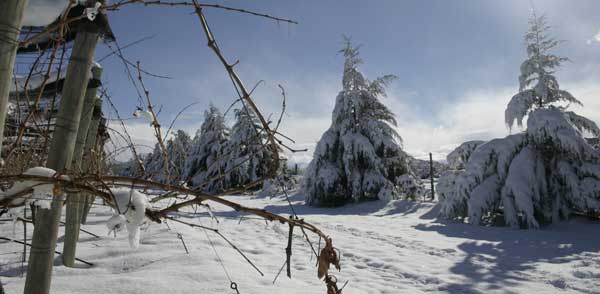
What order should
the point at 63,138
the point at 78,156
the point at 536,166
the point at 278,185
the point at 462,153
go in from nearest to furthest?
the point at 63,138
the point at 78,156
the point at 536,166
the point at 462,153
the point at 278,185

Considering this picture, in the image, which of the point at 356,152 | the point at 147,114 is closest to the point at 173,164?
the point at 147,114

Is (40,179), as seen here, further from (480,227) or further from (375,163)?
(375,163)

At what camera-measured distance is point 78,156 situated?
202cm

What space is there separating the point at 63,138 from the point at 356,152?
12330 millimetres

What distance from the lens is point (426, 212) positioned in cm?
1010

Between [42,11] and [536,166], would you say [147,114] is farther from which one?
[536,166]

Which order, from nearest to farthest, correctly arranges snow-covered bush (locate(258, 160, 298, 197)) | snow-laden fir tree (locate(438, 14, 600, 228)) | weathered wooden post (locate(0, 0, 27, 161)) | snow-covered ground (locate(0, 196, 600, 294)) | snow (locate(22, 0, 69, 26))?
weathered wooden post (locate(0, 0, 27, 161)) → snow (locate(22, 0, 69, 26)) → snow-covered ground (locate(0, 196, 600, 294)) → snow-laden fir tree (locate(438, 14, 600, 228)) → snow-covered bush (locate(258, 160, 298, 197))

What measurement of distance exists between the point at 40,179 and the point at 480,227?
27.9 feet

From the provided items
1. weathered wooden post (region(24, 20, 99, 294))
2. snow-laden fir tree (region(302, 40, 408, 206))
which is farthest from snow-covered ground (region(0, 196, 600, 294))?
snow-laden fir tree (region(302, 40, 408, 206))

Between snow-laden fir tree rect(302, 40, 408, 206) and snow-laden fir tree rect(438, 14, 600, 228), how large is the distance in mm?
4615

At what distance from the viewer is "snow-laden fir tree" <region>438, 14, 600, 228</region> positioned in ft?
24.0

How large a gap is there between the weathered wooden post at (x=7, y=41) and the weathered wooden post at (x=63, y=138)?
0.57 metres

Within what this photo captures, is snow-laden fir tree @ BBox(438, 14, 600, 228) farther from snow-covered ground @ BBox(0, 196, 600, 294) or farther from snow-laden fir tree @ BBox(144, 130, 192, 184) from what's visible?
snow-laden fir tree @ BBox(144, 130, 192, 184)

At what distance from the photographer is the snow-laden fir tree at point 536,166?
731cm
